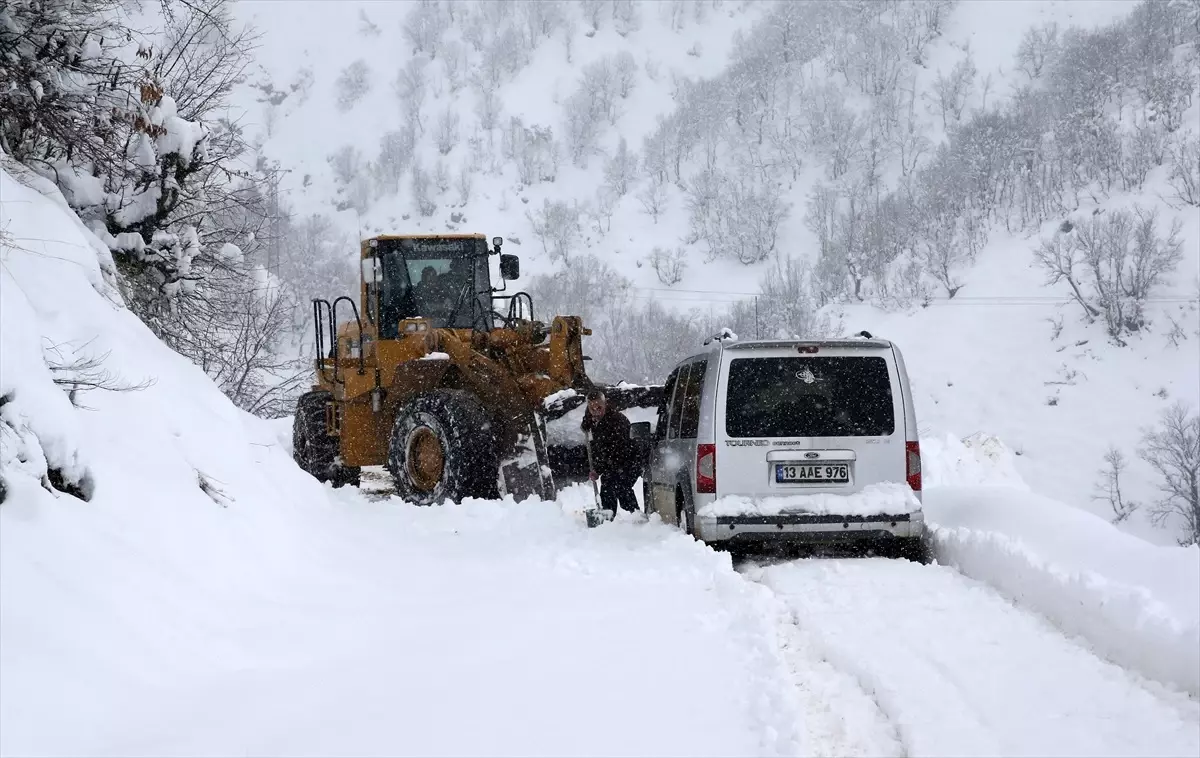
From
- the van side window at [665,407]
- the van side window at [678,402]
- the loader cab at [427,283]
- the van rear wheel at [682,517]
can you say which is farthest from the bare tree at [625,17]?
the van rear wheel at [682,517]

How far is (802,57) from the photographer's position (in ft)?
332

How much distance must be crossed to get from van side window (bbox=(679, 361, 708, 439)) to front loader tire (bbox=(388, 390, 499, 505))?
8.56ft

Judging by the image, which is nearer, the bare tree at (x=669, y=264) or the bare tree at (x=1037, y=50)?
the bare tree at (x=669, y=264)

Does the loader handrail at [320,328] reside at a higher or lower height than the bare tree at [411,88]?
lower

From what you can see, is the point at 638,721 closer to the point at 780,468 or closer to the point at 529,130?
the point at 780,468

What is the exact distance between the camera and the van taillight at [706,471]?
348 inches

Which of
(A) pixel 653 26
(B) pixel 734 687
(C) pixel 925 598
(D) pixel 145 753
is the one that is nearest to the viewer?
(D) pixel 145 753

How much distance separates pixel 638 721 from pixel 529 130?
9774cm

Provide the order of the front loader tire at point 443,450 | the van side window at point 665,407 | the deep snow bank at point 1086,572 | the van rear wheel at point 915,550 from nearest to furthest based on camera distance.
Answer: the deep snow bank at point 1086,572 → the van rear wheel at point 915,550 → the van side window at point 665,407 → the front loader tire at point 443,450

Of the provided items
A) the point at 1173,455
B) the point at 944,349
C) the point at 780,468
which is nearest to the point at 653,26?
the point at 944,349

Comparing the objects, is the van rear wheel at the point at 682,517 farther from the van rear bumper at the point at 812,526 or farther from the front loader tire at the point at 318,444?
the front loader tire at the point at 318,444

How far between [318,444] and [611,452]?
5476 mm

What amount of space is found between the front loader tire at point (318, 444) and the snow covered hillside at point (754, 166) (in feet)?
93.6

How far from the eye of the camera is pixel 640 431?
11.0 m
